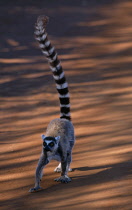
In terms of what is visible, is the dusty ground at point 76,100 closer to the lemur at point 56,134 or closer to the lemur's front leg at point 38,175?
the lemur's front leg at point 38,175

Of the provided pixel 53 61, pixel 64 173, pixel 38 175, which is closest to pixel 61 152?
pixel 64 173

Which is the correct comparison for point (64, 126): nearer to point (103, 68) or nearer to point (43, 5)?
point (103, 68)

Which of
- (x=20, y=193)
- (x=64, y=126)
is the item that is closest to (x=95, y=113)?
(x=64, y=126)

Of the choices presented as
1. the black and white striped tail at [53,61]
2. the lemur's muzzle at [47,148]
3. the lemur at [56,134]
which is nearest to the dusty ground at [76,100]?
the lemur at [56,134]

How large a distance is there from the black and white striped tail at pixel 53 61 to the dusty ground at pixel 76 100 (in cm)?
108

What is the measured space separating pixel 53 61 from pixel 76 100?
4421mm

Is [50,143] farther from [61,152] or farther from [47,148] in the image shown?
[61,152]

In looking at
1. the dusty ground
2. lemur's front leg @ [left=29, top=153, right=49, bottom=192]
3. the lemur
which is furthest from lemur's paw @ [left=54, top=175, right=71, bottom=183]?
lemur's front leg @ [left=29, top=153, right=49, bottom=192]

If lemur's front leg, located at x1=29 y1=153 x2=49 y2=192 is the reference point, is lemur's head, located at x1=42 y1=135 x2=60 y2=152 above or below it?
above

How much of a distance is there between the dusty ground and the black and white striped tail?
3.54 feet

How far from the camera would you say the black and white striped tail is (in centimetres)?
681

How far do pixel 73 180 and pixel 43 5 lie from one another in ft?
45.5

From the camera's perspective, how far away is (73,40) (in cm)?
1634

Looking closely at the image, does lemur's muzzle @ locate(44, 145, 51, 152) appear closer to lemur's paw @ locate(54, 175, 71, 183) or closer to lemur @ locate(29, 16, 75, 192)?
lemur @ locate(29, 16, 75, 192)
